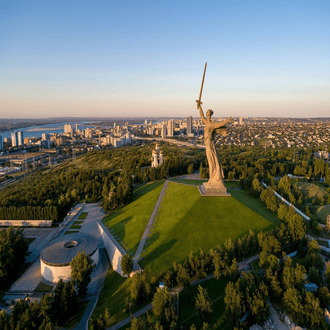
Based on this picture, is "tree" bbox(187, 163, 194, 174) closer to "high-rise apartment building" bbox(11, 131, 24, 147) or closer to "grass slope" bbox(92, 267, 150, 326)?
"grass slope" bbox(92, 267, 150, 326)

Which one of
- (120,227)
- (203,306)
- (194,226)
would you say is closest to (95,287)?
(120,227)

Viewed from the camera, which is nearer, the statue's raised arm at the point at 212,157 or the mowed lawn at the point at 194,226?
the mowed lawn at the point at 194,226

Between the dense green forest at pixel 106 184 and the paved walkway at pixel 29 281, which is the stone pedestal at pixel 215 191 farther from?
the paved walkway at pixel 29 281

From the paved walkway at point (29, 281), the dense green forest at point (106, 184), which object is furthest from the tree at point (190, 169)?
the paved walkway at point (29, 281)

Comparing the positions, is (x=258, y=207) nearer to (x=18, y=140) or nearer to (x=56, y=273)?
(x=56, y=273)

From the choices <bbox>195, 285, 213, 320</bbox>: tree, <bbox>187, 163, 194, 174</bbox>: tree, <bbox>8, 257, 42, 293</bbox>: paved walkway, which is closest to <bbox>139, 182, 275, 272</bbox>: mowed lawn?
<bbox>195, 285, 213, 320</bbox>: tree

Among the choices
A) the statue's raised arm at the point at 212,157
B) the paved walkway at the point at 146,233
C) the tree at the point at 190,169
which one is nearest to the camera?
the paved walkway at the point at 146,233

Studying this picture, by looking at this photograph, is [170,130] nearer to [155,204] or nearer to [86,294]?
[155,204]
